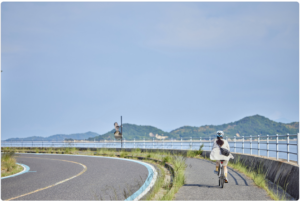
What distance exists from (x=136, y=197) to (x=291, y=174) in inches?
177

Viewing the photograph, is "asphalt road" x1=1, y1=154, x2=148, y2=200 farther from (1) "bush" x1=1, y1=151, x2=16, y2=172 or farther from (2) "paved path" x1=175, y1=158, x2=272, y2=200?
(1) "bush" x1=1, y1=151, x2=16, y2=172

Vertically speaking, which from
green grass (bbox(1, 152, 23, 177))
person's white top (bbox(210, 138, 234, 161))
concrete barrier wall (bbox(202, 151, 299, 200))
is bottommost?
green grass (bbox(1, 152, 23, 177))

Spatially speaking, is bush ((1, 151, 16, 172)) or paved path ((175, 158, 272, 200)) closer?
paved path ((175, 158, 272, 200))

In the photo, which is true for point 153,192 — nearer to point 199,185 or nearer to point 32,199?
point 199,185

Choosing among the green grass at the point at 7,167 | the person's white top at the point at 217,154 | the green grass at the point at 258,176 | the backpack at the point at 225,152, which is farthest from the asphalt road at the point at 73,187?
the green grass at the point at 258,176

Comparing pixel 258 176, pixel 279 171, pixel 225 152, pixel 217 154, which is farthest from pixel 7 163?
pixel 279 171

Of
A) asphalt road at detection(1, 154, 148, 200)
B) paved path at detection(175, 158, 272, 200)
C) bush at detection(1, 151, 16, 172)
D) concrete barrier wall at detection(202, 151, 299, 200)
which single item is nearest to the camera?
paved path at detection(175, 158, 272, 200)

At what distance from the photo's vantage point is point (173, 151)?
2659cm

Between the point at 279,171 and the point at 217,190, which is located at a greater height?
the point at 279,171

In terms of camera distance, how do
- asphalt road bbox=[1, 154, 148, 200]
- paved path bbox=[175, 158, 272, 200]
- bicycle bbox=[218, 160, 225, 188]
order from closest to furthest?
1. paved path bbox=[175, 158, 272, 200]
2. asphalt road bbox=[1, 154, 148, 200]
3. bicycle bbox=[218, 160, 225, 188]

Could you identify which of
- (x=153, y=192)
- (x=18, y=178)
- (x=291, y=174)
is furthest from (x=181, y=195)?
→ (x=18, y=178)

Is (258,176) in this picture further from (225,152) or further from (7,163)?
(7,163)

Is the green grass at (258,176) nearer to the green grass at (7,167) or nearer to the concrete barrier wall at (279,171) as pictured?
the concrete barrier wall at (279,171)

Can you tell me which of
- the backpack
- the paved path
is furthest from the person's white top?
the paved path
